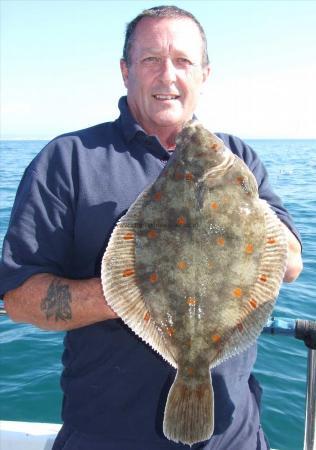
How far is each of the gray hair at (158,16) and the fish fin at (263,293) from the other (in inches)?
59.0

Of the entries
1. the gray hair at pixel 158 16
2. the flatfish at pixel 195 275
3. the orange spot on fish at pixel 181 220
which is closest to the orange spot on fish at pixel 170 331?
the flatfish at pixel 195 275

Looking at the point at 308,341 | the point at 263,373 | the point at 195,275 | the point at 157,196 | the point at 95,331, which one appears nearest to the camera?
the point at 195,275

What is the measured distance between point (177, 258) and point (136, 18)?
70.8 inches

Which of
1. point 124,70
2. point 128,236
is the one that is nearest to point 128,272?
point 128,236

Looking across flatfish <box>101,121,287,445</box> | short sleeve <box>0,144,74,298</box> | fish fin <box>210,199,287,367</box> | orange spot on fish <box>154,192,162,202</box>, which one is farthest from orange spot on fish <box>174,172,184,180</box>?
short sleeve <box>0,144,74,298</box>

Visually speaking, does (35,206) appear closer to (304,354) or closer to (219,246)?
(219,246)

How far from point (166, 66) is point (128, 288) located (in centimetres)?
151

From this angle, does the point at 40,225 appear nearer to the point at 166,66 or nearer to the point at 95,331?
the point at 95,331

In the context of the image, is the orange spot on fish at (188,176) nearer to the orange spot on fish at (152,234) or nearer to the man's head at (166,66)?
the orange spot on fish at (152,234)

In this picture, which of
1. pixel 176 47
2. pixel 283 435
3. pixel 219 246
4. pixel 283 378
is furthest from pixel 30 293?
pixel 283 378

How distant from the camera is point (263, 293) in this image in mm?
2271

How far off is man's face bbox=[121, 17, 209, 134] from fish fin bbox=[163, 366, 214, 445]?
166 centimetres

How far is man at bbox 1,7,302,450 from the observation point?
240cm

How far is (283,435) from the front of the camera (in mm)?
5137
